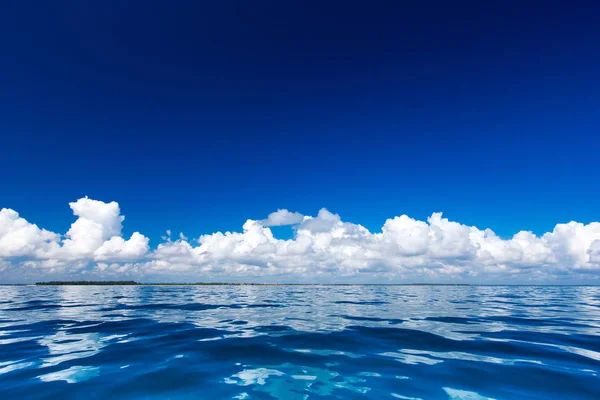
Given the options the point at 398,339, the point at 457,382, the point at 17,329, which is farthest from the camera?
the point at 17,329

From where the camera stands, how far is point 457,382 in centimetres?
925

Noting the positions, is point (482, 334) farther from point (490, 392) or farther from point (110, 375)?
point (110, 375)

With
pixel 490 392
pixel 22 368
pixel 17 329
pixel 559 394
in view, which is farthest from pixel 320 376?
pixel 17 329

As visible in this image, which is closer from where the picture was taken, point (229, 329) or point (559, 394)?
point (559, 394)

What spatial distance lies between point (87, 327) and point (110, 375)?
38.1ft

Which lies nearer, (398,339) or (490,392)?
(490,392)

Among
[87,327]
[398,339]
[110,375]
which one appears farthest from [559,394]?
[87,327]

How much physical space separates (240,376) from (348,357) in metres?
4.30

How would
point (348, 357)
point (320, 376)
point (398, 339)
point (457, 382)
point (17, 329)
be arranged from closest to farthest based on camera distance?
point (457, 382) < point (320, 376) < point (348, 357) < point (398, 339) < point (17, 329)

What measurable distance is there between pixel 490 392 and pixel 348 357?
4875 millimetres

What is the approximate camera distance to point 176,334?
16688 mm

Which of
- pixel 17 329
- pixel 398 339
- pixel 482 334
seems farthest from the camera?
pixel 17 329

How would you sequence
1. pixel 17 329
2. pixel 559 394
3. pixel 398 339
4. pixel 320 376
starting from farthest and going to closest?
pixel 17 329
pixel 398 339
pixel 320 376
pixel 559 394

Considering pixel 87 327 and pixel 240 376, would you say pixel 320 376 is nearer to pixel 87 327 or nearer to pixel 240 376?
pixel 240 376
